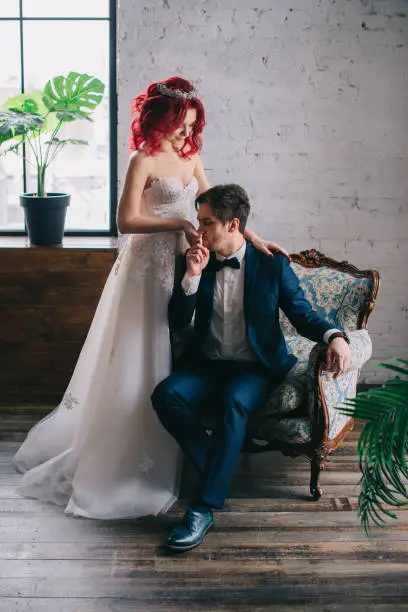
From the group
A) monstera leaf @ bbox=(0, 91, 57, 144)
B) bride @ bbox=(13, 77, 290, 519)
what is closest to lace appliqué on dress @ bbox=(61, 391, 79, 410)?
bride @ bbox=(13, 77, 290, 519)

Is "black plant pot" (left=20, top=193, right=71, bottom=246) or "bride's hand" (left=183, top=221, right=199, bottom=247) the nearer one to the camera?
"bride's hand" (left=183, top=221, right=199, bottom=247)

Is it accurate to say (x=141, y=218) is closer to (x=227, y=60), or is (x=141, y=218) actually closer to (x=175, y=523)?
(x=175, y=523)

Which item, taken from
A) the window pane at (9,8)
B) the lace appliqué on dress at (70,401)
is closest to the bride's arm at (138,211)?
the lace appliqué on dress at (70,401)

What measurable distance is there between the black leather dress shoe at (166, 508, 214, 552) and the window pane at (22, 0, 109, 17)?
9.41 ft

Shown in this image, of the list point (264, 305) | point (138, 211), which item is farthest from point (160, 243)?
point (264, 305)

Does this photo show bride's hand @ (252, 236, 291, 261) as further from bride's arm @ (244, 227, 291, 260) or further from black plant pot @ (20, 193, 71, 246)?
black plant pot @ (20, 193, 71, 246)

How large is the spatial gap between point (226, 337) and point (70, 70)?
214 cm

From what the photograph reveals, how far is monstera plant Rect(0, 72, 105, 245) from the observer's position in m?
3.84

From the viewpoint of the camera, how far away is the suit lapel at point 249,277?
3.05m

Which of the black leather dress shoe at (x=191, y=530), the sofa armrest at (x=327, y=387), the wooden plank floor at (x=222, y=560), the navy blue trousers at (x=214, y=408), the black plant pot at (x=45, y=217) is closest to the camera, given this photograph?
the wooden plank floor at (x=222, y=560)

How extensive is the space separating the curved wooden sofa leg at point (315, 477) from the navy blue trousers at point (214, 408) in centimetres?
33

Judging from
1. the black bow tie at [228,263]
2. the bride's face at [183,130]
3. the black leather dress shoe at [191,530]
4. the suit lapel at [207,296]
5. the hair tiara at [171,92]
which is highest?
the hair tiara at [171,92]

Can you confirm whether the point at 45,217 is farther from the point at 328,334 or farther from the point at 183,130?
the point at 328,334

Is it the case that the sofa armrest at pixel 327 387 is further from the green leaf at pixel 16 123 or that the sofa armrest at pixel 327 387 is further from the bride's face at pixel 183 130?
the green leaf at pixel 16 123
